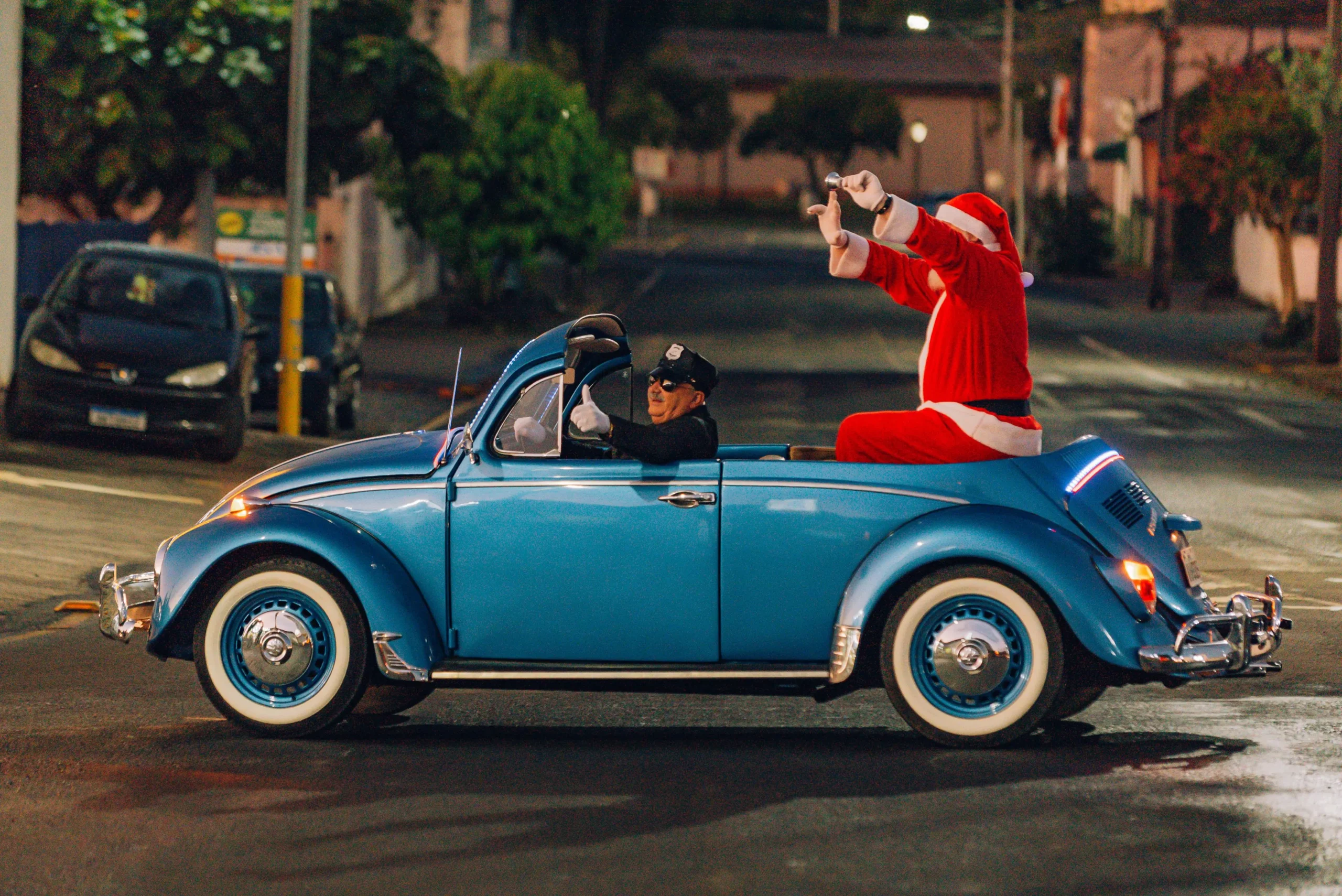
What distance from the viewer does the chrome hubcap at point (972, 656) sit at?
7.10 metres

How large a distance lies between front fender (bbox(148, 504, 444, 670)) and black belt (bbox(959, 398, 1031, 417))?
2.17 meters

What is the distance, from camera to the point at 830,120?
3996 inches

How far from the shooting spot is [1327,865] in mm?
5777

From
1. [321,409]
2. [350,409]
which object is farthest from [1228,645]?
[350,409]

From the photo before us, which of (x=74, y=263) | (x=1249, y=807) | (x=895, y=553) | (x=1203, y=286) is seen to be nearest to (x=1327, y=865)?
(x=1249, y=807)

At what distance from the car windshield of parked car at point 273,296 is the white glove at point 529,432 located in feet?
45.2

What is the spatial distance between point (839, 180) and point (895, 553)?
1383 millimetres

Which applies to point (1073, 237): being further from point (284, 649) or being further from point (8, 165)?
point (284, 649)

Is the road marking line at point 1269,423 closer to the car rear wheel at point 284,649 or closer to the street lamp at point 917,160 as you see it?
the car rear wheel at point 284,649

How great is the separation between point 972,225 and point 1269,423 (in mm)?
15469

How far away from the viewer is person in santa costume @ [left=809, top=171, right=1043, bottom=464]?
299 inches

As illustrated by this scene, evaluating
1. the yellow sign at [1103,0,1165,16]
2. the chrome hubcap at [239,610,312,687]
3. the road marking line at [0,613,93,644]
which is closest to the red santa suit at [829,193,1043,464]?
the chrome hubcap at [239,610,312,687]

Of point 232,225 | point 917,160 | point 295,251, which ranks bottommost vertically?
point 295,251

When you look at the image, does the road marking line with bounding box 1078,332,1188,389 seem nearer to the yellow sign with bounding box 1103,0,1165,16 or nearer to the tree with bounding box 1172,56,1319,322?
the tree with bounding box 1172,56,1319,322
